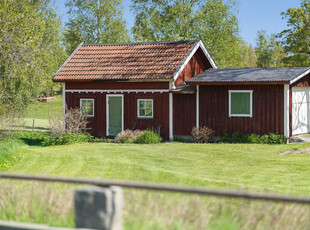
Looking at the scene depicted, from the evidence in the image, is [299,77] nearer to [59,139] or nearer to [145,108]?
[145,108]

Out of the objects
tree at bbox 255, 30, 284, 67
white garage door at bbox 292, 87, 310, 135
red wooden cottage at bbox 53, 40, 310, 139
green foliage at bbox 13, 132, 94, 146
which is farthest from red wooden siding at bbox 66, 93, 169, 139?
tree at bbox 255, 30, 284, 67

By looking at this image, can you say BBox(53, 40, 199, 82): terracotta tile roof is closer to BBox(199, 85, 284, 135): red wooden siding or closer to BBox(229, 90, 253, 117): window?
BBox(199, 85, 284, 135): red wooden siding

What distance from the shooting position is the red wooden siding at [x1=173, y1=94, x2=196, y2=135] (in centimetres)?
2334

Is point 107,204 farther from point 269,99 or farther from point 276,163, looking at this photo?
point 269,99

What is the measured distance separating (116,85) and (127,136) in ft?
9.55

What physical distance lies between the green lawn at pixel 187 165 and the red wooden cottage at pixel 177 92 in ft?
7.08

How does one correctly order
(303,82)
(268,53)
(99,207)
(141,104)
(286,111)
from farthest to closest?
(268,53), (141,104), (303,82), (286,111), (99,207)

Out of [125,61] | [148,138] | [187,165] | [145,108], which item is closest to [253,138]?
[148,138]

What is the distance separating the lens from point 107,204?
200 inches

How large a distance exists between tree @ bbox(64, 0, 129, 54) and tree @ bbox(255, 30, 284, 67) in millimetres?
32910

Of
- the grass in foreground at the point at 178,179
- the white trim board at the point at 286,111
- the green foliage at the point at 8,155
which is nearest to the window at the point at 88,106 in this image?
the grass in foreground at the point at 178,179

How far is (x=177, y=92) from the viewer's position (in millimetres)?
22969

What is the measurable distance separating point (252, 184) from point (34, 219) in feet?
24.6

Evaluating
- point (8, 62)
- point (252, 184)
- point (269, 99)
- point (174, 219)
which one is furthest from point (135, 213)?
point (269, 99)
